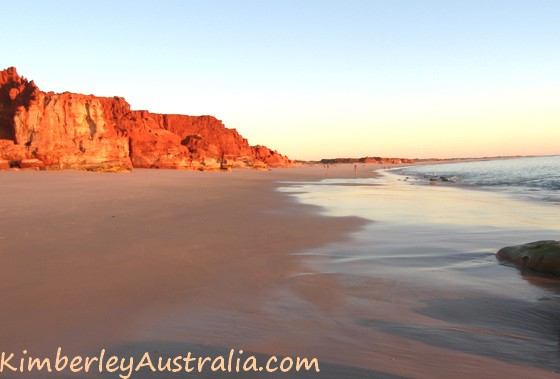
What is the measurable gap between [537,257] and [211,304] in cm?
484

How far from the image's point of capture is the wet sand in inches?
125

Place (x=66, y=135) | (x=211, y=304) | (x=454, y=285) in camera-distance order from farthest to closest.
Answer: (x=66, y=135), (x=454, y=285), (x=211, y=304)

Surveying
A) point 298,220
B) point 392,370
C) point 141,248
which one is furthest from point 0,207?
point 392,370

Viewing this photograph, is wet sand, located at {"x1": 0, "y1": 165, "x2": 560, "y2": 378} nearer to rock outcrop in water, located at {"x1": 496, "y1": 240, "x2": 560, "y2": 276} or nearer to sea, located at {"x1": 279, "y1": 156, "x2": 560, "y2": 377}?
sea, located at {"x1": 279, "y1": 156, "x2": 560, "y2": 377}

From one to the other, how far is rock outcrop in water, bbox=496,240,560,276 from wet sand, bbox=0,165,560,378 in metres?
2.16

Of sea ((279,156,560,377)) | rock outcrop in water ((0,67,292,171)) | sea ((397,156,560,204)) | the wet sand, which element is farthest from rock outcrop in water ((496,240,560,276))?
rock outcrop in water ((0,67,292,171))

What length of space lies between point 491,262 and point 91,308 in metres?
5.83

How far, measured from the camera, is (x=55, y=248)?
21.7 ft

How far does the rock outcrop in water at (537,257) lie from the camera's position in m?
5.57

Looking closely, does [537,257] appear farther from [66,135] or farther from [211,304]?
[66,135]

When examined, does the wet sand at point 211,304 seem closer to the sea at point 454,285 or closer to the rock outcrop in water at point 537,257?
the sea at point 454,285

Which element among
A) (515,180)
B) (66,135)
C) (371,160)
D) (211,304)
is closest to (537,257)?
(211,304)

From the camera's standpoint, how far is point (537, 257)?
580 centimetres

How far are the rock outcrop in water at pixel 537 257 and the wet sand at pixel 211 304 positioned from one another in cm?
216
